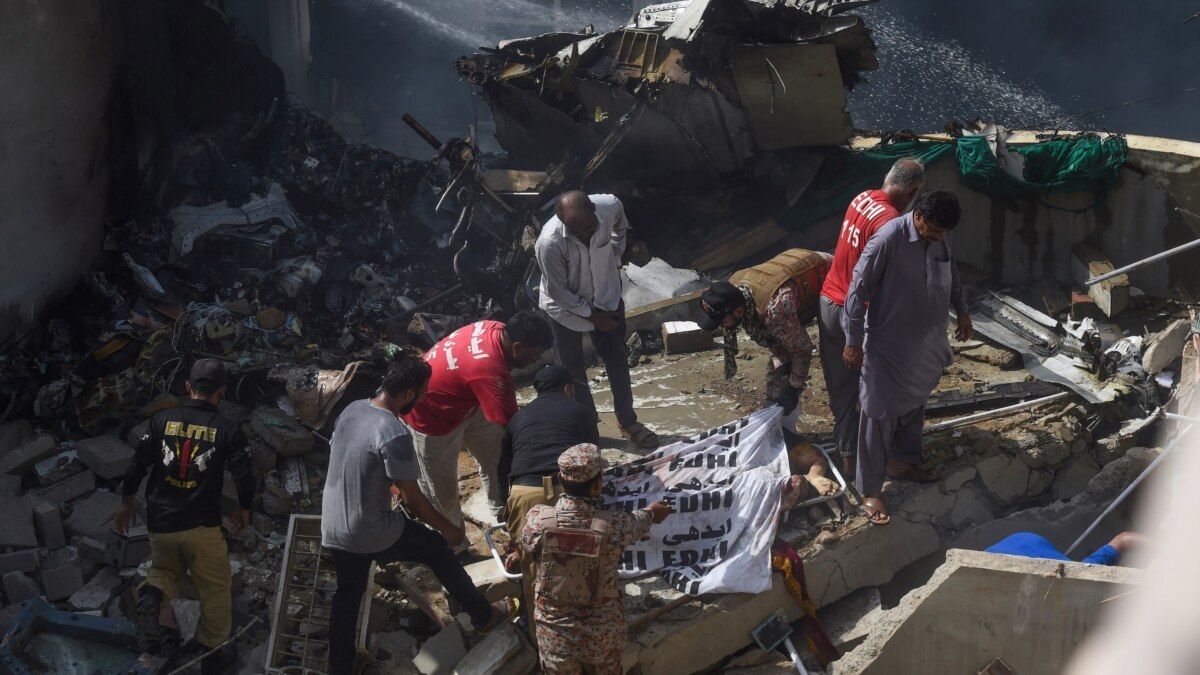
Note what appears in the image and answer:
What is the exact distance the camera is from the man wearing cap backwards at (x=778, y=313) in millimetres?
5371

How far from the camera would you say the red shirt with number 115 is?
5309mm

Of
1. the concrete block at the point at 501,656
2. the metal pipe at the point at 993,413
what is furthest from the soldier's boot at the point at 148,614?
the metal pipe at the point at 993,413

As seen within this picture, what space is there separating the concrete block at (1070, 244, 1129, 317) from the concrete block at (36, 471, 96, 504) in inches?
319

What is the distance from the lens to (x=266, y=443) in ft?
22.5

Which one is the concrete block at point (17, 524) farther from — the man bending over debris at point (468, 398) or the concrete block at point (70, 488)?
the man bending over debris at point (468, 398)

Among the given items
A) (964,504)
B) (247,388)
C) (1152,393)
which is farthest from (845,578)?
(247,388)

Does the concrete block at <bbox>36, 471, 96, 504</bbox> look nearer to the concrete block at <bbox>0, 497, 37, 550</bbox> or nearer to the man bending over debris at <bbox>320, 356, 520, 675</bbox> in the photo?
the concrete block at <bbox>0, 497, 37, 550</bbox>

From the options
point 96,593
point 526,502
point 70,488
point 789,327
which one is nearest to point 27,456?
point 70,488

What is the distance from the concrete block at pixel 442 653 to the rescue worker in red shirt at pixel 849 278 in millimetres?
2441

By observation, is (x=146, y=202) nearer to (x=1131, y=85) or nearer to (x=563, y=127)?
(x=563, y=127)

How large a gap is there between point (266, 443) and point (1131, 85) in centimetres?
1630

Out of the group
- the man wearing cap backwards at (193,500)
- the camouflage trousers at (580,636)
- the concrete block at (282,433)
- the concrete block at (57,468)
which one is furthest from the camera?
the concrete block at (282,433)

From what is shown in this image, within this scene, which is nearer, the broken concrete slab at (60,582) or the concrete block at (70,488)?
the broken concrete slab at (60,582)

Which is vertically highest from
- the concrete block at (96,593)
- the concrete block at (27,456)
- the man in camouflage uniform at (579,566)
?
the man in camouflage uniform at (579,566)
